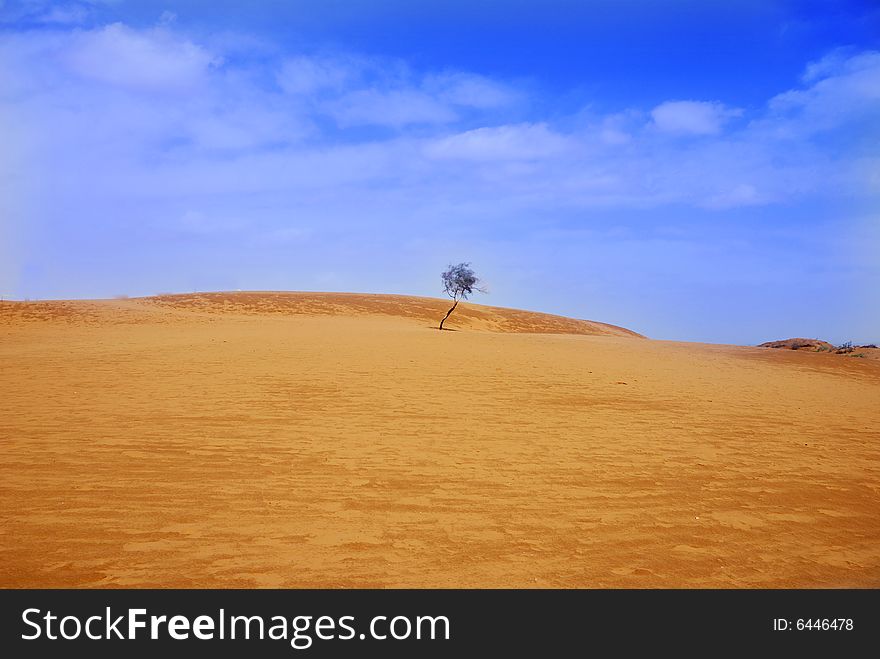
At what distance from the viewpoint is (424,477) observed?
6.87 metres

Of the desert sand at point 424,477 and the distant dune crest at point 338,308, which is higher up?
the distant dune crest at point 338,308

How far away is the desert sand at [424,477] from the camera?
4.66m

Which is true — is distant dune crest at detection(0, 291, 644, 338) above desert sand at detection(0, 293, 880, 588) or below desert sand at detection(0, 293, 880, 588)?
above

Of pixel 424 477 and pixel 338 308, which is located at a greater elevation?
pixel 338 308

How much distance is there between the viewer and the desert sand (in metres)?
4.66

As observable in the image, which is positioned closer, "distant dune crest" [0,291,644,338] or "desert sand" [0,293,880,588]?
"desert sand" [0,293,880,588]

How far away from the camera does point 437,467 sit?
23.9 ft

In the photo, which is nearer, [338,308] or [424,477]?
[424,477]

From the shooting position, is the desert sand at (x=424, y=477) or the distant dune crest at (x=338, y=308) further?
the distant dune crest at (x=338, y=308)
